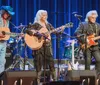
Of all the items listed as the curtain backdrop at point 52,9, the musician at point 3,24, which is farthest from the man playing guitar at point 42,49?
the curtain backdrop at point 52,9

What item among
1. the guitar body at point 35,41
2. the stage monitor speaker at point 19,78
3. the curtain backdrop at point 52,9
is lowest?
the stage monitor speaker at point 19,78

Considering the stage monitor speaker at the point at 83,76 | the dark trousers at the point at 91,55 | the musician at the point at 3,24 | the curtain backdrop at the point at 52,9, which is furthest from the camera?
the curtain backdrop at the point at 52,9

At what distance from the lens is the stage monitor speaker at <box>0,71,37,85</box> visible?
5.66 meters

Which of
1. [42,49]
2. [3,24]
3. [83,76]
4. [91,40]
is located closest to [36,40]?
[42,49]

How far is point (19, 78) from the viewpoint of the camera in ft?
18.8

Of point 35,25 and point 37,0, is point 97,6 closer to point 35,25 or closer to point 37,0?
point 37,0

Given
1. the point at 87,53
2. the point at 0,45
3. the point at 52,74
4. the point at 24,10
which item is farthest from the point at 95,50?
the point at 24,10

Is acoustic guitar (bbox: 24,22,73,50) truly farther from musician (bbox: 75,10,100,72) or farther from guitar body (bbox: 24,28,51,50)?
musician (bbox: 75,10,100,72)

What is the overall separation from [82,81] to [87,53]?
99.5 inches

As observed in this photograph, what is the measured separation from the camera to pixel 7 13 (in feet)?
27.1

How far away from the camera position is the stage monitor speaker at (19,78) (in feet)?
18.6

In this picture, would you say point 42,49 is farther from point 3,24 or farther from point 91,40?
point 91,40

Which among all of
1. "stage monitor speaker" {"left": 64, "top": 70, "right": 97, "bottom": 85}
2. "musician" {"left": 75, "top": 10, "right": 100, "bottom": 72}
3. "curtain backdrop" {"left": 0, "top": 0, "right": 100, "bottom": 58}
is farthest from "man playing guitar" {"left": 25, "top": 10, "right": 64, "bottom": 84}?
"curtain backdrop" {"left": 0, "top": 0, "right": 100, "bottom": 58}

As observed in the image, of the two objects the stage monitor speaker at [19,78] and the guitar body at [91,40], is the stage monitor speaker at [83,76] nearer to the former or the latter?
the stage monitor speaker at [19,78]
